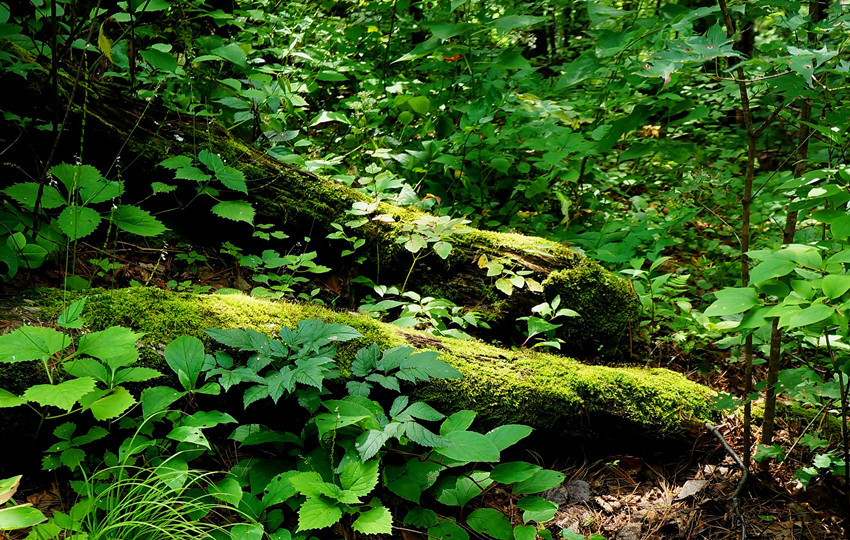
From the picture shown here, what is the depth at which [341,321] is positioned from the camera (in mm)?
2354

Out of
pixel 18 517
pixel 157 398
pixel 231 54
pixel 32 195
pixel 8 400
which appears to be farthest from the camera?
pixel 231 54

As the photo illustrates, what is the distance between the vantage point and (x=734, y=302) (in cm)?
162

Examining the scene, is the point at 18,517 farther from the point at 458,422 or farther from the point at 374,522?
the point at 458,422

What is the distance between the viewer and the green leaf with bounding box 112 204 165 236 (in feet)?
7.36

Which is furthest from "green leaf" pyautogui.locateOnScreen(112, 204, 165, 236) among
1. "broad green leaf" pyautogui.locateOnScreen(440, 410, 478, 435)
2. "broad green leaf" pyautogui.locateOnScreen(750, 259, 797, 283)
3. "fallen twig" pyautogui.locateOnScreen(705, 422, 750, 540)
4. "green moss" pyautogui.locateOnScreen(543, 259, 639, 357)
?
"fallen twig" pyautogui.locateOnScreen(705, 422, 750, 540)

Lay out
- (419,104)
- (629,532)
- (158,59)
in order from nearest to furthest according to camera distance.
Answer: (629,532), (158,59), (419,104)

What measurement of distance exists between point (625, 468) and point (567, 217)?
88.0 inches

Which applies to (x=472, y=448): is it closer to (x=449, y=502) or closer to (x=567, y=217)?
(x=449, y=502)

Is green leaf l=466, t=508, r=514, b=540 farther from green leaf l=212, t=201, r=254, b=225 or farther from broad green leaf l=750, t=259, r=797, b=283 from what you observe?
green leaf l=212, t=201, r=254, b=225

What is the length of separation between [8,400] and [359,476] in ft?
3.47

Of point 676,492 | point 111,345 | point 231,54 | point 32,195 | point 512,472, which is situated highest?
point 231,54

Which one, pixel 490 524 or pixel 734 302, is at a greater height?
pixel 734 302

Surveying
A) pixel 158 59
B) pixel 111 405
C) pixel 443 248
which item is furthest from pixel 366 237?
pixel 111 405

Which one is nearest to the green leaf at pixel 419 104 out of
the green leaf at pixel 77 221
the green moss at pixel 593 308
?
the green moss at pixel 593 308
